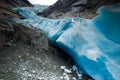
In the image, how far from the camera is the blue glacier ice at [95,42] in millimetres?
2178

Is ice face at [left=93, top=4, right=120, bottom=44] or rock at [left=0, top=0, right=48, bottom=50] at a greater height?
ice face at [left=93, top=4, right=120, bottom=44]

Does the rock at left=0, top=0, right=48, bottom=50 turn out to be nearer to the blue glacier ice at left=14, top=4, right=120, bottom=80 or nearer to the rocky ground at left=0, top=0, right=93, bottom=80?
the rocky ground at left=0, top=0, right=93, bottom=80

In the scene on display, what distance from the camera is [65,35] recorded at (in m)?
2.62

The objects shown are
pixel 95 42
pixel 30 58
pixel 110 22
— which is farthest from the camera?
pixel 110 22

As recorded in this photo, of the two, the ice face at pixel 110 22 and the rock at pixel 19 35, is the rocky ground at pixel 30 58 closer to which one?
the rock at pixel 19 35

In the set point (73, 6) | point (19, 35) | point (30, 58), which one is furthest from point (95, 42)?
point (73, 6)

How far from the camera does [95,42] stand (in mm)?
2490

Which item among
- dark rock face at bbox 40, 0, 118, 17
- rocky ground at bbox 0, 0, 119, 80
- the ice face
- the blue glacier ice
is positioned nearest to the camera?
rocky ground at bbox 0, 0, 119, 80

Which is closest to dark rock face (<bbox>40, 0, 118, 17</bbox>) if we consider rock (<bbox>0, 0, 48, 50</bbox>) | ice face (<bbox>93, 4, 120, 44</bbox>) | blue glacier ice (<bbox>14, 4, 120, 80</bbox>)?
ice face (<bbox>93, 4, 120, 44</bbox>)

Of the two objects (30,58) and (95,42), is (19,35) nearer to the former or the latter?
(30,58)

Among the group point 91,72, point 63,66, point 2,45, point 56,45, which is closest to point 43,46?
point 56,45

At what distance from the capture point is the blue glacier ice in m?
2.18

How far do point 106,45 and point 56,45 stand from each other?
0.71 m

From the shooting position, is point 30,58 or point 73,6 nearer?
point 30,58
